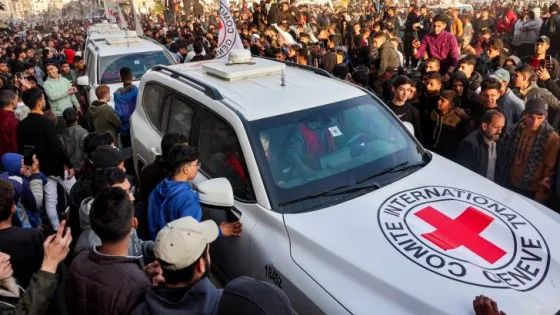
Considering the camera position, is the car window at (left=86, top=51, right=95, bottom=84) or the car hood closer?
the car hood

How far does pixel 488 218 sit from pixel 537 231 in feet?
0.94

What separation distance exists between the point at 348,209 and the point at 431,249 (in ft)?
1.81

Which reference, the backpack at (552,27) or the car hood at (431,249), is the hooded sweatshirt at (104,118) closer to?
the car hood at (431,249)

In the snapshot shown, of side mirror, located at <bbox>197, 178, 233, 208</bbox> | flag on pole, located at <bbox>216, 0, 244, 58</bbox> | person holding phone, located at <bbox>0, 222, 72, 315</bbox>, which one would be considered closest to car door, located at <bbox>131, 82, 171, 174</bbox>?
flag on pole, located at <bbox>216, 0, 244, 58</bbox>

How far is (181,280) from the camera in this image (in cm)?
181

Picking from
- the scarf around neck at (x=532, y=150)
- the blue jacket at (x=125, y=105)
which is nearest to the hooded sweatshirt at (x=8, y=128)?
the blue jacket at (x=125, y=105)

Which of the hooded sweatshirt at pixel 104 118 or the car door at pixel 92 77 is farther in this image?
the car door at pixel 92 77

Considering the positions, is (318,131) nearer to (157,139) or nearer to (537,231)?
(537,231)

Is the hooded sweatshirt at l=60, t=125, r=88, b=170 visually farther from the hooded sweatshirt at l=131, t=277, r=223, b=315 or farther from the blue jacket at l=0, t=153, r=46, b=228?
the hooded sweatshirt at l=131, t=277, r=223, b=315

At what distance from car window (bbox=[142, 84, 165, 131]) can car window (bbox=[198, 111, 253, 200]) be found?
0.96 m

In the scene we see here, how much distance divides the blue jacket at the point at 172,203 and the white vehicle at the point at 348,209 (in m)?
0.15

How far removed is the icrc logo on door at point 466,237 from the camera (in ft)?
7.49

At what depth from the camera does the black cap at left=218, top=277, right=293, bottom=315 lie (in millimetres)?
1480

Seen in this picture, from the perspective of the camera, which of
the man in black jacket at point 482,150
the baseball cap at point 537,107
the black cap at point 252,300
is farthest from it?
the man in black jacket at point 482,150
